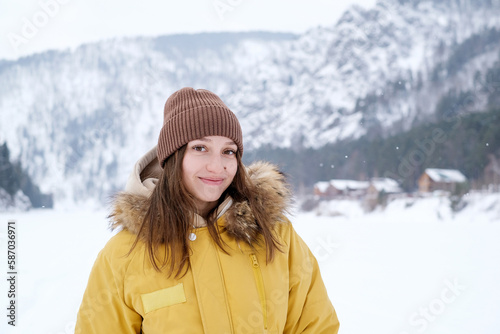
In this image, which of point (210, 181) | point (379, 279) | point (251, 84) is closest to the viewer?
point (210, 181)

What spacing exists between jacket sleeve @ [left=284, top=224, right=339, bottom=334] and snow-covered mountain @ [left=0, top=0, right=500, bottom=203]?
40506 millimetres

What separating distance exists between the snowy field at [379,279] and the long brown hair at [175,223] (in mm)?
217

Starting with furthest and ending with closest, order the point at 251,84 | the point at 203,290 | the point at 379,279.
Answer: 1. the point at 251,84
2. the point at 379,279
3. the point at 203,290

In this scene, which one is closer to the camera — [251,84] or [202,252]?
[202,252]

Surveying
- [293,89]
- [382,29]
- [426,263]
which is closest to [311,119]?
[293,89]

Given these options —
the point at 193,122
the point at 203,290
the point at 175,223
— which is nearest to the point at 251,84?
the point at 193,122

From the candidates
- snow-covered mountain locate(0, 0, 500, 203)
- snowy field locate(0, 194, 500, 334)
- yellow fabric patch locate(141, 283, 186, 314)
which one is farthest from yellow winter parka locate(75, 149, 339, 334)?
snow-covered mountain locate(0, 0, 500, 203)

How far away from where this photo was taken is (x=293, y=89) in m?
65.3

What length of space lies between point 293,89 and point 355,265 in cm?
6198

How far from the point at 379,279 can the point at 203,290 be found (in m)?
4.03

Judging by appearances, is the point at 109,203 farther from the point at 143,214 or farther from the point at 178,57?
the point at 178,57

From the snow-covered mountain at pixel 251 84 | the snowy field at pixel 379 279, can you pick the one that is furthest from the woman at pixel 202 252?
the snow-covered mountain at pixel 251 84

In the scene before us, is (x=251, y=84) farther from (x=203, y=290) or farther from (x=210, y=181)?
(x=203, y=290)

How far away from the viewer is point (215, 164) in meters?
1.22
